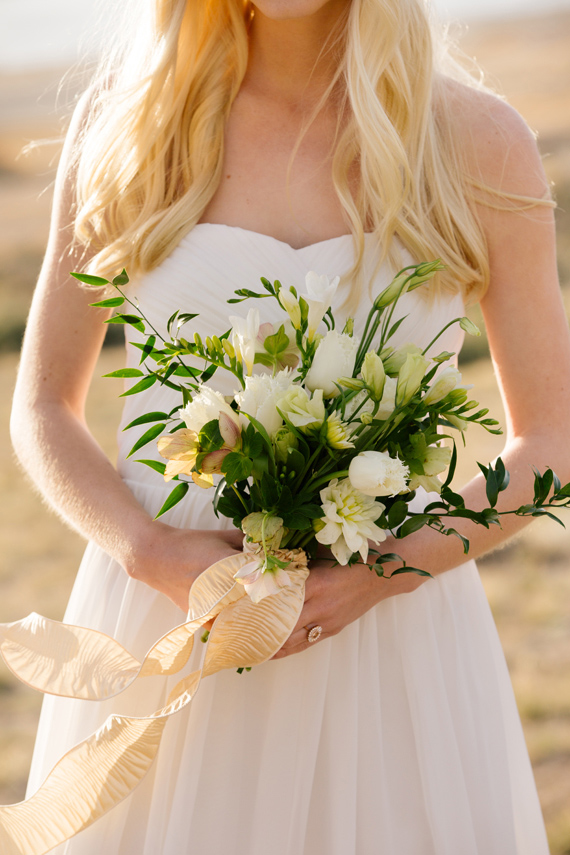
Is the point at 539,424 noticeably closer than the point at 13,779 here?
Yes

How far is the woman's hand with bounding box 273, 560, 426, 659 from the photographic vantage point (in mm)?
1401

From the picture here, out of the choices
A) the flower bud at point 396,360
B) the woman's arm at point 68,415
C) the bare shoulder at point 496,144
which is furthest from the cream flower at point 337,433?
the bare shoulder at point 496,144

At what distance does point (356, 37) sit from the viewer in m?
1.65

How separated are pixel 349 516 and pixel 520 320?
27.3 inches

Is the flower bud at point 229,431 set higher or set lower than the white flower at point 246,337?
lower

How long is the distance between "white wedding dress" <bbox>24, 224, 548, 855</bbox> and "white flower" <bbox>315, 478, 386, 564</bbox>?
49 centimetres

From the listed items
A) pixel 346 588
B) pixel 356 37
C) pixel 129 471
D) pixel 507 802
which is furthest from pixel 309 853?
pixel 356 37

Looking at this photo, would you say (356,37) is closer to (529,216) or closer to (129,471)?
(529,216)

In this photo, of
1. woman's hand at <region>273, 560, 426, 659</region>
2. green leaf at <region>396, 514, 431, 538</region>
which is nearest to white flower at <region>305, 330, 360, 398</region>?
green leaf at <region>396, 514, 431, 538</region>

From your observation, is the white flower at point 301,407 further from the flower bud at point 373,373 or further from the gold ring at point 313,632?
the gold ring at point 313,632

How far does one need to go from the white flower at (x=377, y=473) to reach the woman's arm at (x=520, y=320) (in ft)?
1.67

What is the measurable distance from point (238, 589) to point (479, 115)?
3.57 feet

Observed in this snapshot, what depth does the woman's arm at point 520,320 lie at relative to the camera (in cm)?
161

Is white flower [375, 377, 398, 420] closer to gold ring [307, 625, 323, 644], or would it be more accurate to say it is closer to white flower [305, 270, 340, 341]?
white flower [305, 270, 340, 341]
